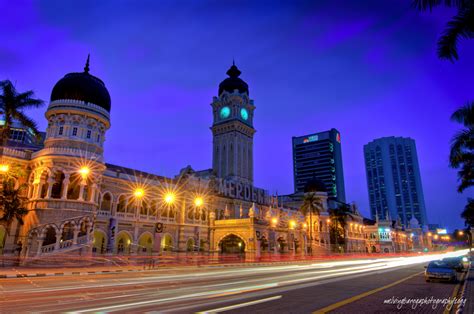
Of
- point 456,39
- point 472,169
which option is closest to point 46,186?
point 456,39

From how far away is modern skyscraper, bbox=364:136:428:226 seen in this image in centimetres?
18412

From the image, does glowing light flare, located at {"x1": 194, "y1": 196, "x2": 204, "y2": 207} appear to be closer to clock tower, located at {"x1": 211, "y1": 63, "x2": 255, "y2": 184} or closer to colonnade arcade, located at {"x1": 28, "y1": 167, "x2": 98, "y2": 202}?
colonnade arcade, located at {"x1": 28, "y1": 167, "x2": 98, "y2": 202}

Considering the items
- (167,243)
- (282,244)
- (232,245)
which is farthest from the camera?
(282,244)

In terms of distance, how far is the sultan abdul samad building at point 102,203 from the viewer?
31.1 metres

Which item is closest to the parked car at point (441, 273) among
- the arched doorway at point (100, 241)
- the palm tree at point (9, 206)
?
the arched doorway at point (100, 241)

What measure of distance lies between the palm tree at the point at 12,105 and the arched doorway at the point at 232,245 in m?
32.8

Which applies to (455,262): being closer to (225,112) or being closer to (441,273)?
(441,273)

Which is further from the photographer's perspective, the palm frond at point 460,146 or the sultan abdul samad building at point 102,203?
the sultan abdul samad building at point 102,203

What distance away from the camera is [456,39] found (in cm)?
1191

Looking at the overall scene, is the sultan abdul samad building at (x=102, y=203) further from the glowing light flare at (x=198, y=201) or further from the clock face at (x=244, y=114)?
the clock face at (x=244, y=114)

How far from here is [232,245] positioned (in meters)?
52.5

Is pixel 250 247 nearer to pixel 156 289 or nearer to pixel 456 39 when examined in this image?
pixel 156 289

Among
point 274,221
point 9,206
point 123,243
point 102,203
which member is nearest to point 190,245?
point 123,243

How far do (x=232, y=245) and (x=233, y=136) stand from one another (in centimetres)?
3407
